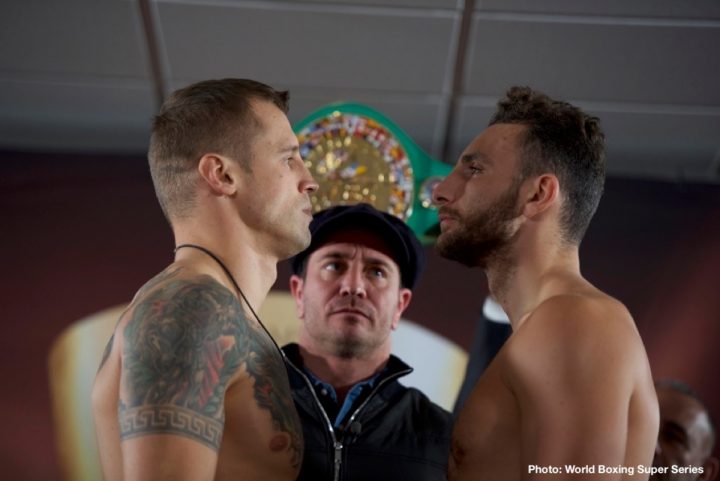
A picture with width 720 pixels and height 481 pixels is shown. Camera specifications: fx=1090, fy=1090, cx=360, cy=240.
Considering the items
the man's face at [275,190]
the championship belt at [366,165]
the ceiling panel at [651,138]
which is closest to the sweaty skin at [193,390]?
the man's face at [275,190]

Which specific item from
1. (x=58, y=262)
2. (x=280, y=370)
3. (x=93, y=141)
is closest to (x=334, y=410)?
(x=280, y=370)

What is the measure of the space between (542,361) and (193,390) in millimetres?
514

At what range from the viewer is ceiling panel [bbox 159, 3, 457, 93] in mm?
2959

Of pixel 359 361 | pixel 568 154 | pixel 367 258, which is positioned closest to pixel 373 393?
pixel 359 361

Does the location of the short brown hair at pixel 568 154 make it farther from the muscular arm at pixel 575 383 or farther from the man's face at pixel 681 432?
the man's face at pixel 681 432

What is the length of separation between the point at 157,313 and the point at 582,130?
0.84m

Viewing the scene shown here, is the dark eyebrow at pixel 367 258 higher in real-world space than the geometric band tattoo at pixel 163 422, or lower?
higher

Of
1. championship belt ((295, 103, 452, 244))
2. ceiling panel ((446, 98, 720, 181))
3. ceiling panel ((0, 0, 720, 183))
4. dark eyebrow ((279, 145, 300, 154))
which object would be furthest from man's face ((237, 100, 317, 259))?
ceiling panel ((446, 98, 720, 181))

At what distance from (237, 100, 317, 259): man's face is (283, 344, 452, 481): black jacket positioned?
32 centimetres

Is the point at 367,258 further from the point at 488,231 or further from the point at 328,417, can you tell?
the point at 488,231

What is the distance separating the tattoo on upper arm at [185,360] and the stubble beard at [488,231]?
17.4 inches

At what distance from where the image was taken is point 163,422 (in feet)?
4.89

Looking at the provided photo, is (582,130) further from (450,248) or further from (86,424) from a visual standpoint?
(86,424)

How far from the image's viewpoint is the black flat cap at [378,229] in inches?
99.1
